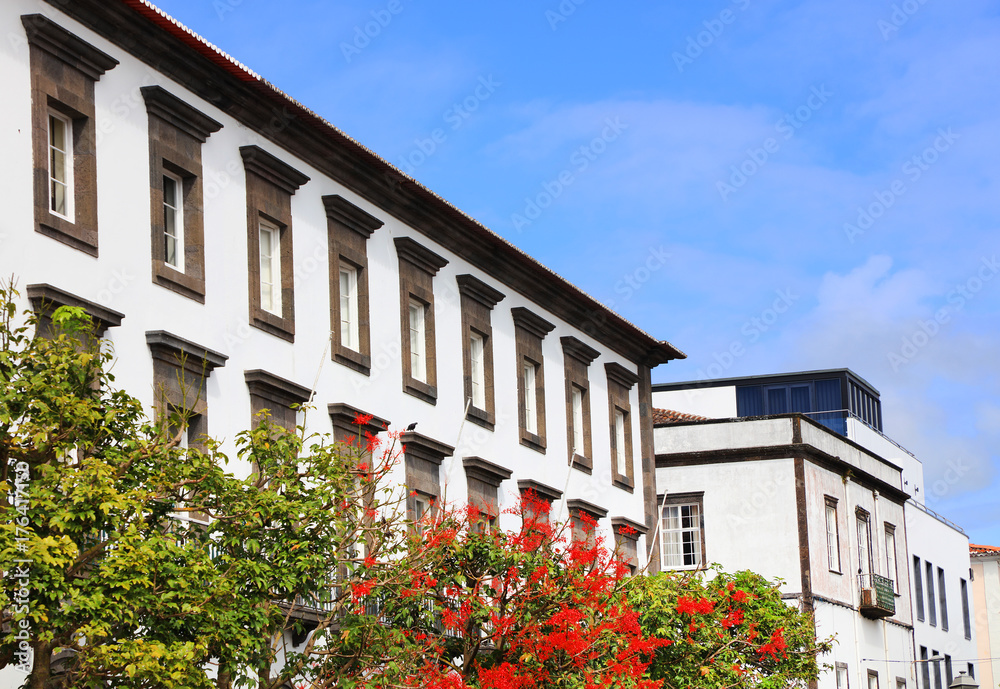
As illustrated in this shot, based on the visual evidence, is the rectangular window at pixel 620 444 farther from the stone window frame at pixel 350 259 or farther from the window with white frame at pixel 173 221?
the window with white frame at pixel 173 221

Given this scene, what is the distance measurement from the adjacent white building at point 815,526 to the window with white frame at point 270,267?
19.2m

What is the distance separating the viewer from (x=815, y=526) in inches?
1793

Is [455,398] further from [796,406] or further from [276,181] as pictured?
[796,406]

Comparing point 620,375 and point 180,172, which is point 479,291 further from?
point 180,172

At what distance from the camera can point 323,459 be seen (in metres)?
18.9

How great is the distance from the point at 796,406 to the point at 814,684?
2308cm

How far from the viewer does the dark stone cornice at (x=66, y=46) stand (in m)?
20.5

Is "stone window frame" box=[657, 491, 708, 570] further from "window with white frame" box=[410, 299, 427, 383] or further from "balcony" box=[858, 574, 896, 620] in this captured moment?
"window with white frame" box=[410, 299, 427, 383]

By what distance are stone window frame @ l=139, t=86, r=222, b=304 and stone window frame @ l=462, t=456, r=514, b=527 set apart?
859 cm

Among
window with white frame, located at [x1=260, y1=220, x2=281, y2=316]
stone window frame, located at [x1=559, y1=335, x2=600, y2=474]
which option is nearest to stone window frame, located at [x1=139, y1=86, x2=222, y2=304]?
window with white frame, located at [x1=260, y1=220, x2=281, y2=316]

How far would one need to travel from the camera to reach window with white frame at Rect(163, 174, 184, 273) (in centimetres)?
2317

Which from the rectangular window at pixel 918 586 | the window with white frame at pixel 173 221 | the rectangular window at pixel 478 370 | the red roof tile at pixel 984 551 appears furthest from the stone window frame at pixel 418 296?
the red roof tile at pixel 984 551

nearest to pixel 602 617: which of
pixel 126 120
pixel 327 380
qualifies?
pixel 327 380

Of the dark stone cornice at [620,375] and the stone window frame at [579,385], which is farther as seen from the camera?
the dark stone cornice at [620,375]
